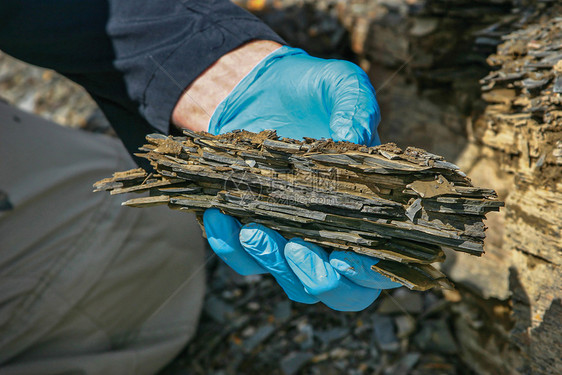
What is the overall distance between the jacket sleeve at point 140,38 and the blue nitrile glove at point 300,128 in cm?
27

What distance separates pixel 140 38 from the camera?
7.42ft

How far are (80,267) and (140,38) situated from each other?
1.46m

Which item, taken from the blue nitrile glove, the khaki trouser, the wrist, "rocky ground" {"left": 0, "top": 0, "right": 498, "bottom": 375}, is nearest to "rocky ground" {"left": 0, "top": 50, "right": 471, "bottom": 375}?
"rocky ground" {"left": 0, "top": 0, "right": 498, "bottom": 375}

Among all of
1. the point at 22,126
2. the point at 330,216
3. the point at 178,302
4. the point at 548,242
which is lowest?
the point at 178,302

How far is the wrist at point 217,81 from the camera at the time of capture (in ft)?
7.25

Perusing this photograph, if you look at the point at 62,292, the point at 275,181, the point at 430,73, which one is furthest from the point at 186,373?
the point at 430,73

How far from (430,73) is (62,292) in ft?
8.99

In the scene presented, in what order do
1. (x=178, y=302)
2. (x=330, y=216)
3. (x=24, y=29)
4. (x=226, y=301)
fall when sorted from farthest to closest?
(x=226, y=301) < (x=178, y=302) < (x=24, y=29) < (x=330, y=216)

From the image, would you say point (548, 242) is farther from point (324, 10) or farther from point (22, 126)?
point (22, 126)

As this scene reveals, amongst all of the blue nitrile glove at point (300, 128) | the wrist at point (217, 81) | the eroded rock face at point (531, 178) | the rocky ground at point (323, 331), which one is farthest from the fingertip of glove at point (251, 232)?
the rocky ground at point (323, 331)

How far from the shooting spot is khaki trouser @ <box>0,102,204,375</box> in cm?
247

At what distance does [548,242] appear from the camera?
1751mm

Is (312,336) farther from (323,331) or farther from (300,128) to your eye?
(300,128)

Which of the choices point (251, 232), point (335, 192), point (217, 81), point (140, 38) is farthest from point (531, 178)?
point (140, 38)
